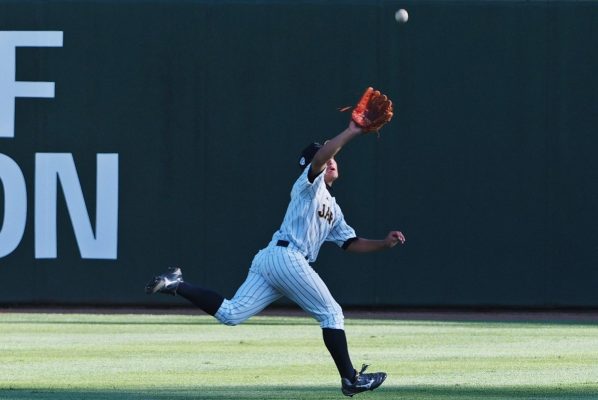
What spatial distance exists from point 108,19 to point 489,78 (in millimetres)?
4241

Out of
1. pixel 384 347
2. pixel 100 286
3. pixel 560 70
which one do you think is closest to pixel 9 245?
pixel 100 286

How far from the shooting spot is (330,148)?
7.79 m

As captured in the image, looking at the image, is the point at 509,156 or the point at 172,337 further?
the point at 509,156

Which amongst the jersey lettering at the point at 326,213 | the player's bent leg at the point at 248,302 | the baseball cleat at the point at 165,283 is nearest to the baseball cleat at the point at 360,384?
the player's bent leg at the point at 248,302

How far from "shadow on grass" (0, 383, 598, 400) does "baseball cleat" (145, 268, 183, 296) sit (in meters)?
0.63

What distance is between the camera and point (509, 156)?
50.3 feet

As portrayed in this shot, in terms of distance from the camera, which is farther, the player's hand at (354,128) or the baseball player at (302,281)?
the baseball player at (302,281)

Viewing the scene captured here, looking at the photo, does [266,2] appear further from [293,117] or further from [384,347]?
[384,347]

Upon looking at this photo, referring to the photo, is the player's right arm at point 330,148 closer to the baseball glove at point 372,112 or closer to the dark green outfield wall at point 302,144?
the baseball glove at point 372,112

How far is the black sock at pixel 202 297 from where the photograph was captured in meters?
8.43

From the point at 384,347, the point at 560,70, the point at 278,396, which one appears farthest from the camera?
the point at 560,70

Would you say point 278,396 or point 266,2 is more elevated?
point 266,2

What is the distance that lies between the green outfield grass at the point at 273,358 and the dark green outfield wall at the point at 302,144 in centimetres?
96

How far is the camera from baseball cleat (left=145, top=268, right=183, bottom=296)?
8.41 metres
